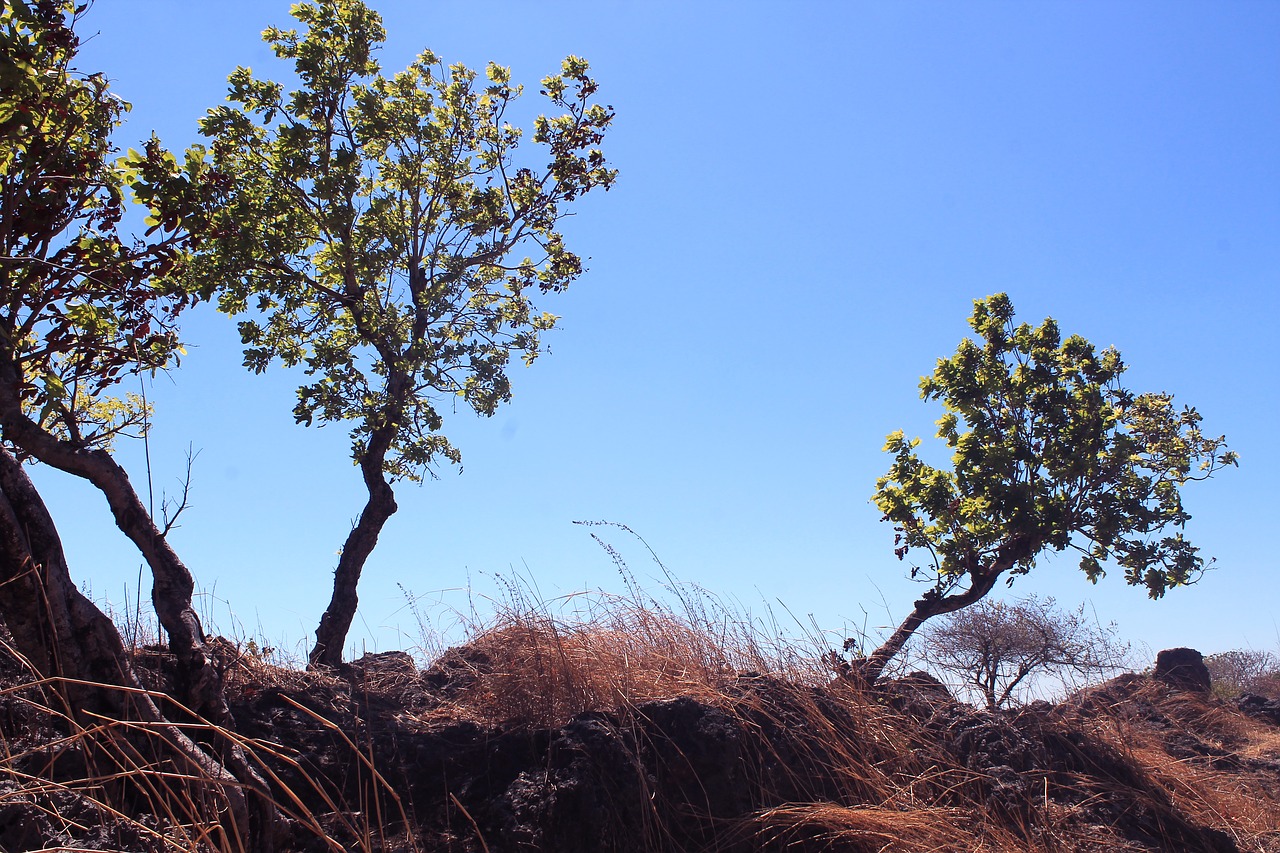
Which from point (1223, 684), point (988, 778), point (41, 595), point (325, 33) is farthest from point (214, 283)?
point (1223, 684)

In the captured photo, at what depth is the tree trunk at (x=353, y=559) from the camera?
9.13 metres

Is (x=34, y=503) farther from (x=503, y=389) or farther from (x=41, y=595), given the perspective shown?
(x=503, y=389)

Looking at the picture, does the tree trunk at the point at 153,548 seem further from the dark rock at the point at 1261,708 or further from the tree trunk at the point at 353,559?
the dark rock at the point at 1261,708

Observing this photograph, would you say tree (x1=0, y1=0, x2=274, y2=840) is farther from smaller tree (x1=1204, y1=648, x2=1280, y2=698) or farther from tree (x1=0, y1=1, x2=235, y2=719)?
smaller tree (x1=1204, y1=648, x2=1280, y2=698)

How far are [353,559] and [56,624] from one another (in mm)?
5222

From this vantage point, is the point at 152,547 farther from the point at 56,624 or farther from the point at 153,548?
the point at 56,624

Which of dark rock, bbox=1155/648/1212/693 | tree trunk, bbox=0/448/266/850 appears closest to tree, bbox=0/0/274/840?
tree trunk, bbox=0/448/266/850

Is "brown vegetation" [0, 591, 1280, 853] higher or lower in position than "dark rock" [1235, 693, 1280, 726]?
higher

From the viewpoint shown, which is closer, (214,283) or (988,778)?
(988,778)

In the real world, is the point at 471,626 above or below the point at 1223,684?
above

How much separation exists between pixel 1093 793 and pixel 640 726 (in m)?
3.17

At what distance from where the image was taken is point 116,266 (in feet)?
17.5

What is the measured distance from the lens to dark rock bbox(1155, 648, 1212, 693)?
17.3 m

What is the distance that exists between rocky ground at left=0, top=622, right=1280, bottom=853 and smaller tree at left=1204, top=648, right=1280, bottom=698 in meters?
18.6
